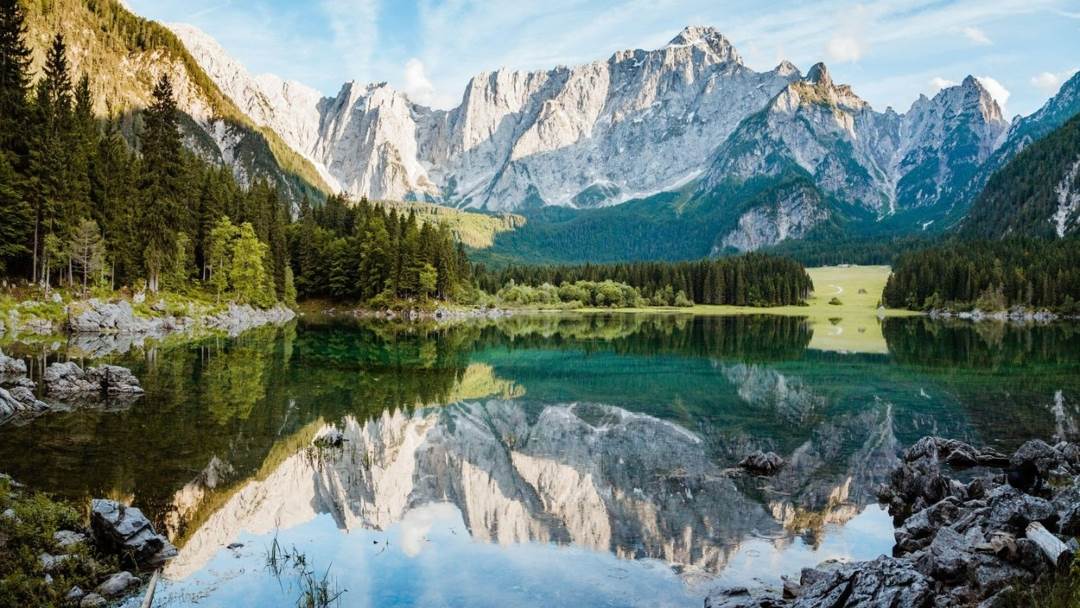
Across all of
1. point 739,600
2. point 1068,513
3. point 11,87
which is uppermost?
point 11,87

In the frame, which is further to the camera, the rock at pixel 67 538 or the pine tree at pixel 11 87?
the pine tree at pixel 11 87

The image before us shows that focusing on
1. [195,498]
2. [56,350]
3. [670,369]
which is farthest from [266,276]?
[195,498]

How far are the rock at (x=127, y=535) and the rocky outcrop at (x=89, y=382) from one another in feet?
Result: 74.0

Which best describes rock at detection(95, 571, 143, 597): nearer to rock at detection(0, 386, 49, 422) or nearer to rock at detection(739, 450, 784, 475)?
rock at detection(739, 450, 784, 475)

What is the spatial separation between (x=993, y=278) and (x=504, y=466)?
16759 centimetres

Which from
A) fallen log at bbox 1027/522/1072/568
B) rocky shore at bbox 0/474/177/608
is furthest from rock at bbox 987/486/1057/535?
rocky shore at bbox 0/474/177/608

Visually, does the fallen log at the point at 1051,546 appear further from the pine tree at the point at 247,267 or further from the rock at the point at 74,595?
the pine tree at the point at 247,267

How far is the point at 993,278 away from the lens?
511ft

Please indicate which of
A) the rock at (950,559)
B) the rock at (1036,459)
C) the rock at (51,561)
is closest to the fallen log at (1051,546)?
the rock at (950,559)

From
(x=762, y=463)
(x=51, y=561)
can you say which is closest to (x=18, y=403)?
(x=51, y=561)

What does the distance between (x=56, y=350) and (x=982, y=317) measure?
166 m

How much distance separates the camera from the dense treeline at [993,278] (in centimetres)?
14488

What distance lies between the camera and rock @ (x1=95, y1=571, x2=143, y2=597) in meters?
13.0

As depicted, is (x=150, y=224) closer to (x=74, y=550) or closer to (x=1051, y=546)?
(x=74, y=550)
